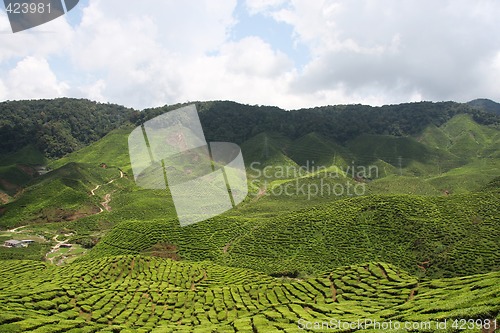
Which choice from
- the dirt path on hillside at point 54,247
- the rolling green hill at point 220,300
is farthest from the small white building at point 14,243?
the rolling green hill at point 220,300

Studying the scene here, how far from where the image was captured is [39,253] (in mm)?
62625

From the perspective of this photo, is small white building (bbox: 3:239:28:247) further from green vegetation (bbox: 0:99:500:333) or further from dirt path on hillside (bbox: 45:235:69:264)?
dirt path on hillside (bbox: 45:235:69:264)

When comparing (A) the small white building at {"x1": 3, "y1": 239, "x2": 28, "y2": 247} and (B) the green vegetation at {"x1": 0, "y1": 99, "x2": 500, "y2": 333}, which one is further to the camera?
(A) the small white building at {"x1": 3, "y1": 239, "x2": 28, "y2": 247}

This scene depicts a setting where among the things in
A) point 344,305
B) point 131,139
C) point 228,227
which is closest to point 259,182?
point 228,227

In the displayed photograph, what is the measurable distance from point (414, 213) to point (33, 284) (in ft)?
176

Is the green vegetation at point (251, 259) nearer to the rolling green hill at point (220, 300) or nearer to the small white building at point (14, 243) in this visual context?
the rolling green hill at point (220, 300)

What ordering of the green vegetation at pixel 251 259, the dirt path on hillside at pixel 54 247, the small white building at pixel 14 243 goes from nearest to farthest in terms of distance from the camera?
the green vegetation at pixel 251 259 → the dirt path on hillside at pixel 54 247 → the small white building at pixel 14 243

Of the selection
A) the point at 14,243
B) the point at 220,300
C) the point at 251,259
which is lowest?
the point at 251,259

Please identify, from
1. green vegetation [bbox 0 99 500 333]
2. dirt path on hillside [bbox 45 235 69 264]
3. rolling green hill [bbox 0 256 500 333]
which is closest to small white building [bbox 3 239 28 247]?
green vegetation [bbox 0 99 500 333]

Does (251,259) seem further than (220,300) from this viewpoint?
Yes

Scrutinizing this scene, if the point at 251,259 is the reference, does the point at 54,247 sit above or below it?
above

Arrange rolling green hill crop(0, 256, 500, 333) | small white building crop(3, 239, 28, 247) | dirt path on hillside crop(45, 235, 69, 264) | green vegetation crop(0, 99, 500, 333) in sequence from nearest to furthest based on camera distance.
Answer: rolling green hill crop(0, 256, 500, 333) < green vegetation crop(0, 99, 500, 333) < dirt path on hillside crop(45, 235, 69, 264) < small white building crop(3, 239, 28, 247)

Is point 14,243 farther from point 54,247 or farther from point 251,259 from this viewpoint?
point 251,259

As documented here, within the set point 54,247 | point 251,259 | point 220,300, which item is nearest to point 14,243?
point 54,247
